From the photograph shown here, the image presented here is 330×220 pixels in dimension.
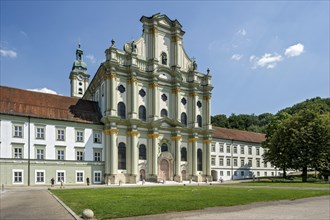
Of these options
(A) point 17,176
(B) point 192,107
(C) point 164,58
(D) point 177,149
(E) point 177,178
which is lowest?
(E) point 177,178

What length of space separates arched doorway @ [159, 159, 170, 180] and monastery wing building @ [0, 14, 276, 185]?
166 mm

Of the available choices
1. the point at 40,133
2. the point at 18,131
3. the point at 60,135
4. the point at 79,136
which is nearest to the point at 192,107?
the point at 79,136

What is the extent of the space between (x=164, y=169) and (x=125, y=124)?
10.6m

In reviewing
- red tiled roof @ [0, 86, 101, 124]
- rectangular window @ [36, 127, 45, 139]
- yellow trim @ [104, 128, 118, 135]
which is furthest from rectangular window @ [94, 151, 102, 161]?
rectangular window @ [36, 127, 45, 139]

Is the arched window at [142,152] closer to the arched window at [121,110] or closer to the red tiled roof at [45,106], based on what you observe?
the arched window at [121,110]

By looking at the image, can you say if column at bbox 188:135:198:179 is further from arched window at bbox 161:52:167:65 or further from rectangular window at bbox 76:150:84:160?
rectangular window at bbox 76:150:84:160

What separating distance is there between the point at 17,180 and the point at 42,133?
6736 millimetres

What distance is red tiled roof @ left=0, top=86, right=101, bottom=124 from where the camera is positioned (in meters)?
41.7

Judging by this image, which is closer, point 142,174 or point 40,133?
point 40,133

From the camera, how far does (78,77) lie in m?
90.5

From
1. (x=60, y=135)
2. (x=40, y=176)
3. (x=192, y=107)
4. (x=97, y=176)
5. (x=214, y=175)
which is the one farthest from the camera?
(x=214, y=175)

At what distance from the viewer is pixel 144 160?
50.8 m

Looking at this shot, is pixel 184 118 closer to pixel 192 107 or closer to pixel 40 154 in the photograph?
pixel 192 107

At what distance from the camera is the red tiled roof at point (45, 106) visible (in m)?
41.7
